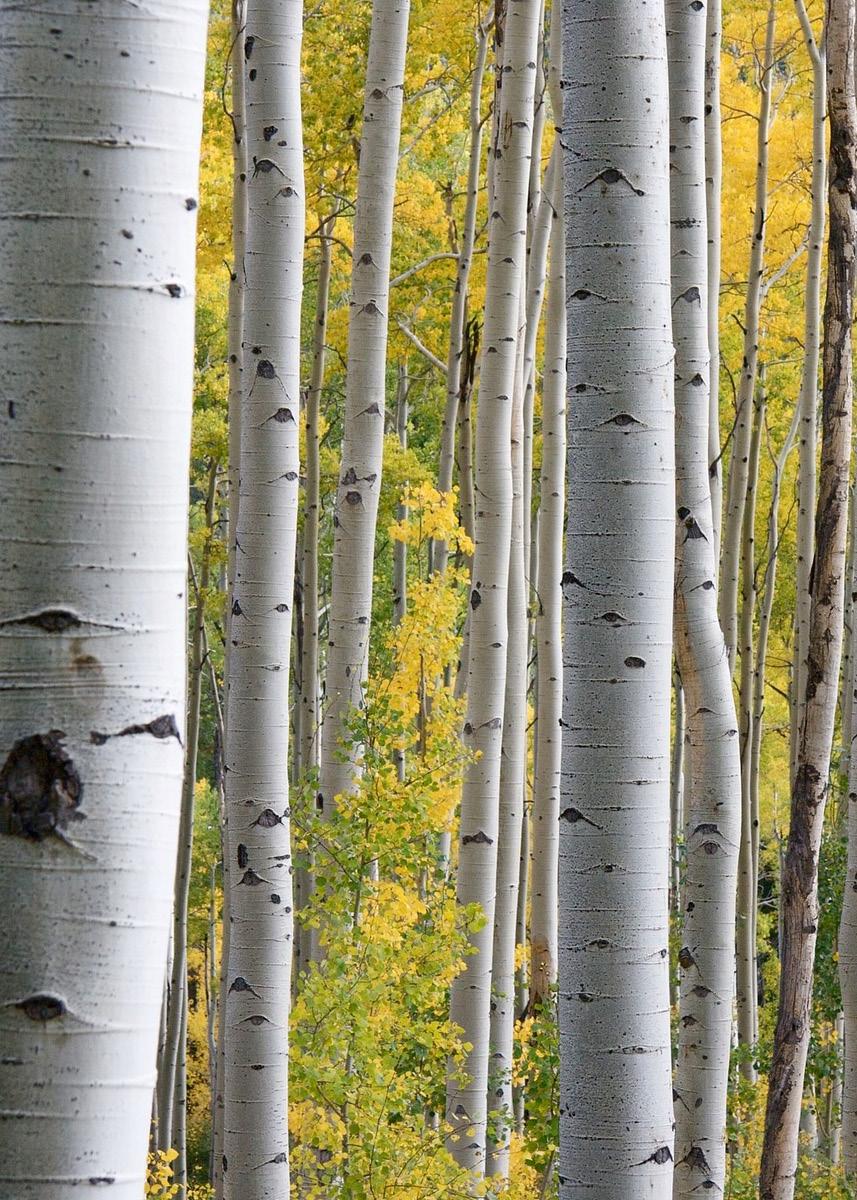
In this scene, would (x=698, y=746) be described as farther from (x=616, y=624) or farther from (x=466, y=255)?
(x=466, y=255)

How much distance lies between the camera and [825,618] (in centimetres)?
563

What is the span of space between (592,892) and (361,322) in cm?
401

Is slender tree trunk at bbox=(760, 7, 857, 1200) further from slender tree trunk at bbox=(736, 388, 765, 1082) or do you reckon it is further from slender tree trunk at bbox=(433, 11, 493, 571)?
slender tree trunk at bbox=(433, 11, 493, 571)

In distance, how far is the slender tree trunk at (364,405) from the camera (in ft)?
17.8

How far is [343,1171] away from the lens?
5254 mm

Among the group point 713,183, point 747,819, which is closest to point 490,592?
point 713,183

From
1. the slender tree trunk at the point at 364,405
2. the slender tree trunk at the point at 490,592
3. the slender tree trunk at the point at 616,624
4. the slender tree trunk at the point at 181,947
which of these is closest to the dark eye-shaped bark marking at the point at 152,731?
the slender tree trunk at the point at 616,624

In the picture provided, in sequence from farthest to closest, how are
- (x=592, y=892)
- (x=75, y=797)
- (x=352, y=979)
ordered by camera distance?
(x=352, y=979), (x=592, y=892), (x=75, y=797)

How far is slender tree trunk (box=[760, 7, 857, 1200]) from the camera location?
5574 millimetres

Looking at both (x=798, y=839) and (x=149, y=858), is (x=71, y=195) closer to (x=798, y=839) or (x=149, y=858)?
(x=149, y=858)

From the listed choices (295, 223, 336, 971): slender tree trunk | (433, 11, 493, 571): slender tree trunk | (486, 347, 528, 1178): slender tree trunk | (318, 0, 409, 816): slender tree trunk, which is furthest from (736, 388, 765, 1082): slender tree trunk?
(318, 0, 409, 816): slender tree trunk

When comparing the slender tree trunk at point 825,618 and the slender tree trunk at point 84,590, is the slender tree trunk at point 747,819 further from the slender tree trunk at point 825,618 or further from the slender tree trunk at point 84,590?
the slender tree trunk at point 84,590

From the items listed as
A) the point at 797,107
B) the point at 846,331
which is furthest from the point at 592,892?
the point at 797,107

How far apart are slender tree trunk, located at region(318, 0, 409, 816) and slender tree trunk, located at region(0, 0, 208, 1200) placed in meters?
4.34
